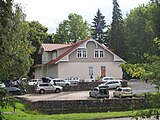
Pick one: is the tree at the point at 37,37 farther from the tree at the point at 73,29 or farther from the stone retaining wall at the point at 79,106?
the stone retaining wall at the point at 79,106

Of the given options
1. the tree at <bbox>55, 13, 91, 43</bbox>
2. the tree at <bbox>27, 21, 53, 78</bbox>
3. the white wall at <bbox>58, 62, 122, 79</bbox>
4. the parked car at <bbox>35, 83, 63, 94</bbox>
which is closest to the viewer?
the parked car at <bbox>35, 83, 63, 94</bbox>

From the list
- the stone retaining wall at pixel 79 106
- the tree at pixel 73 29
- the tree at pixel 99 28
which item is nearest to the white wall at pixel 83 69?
the stone retaining wall at pixel 79 106

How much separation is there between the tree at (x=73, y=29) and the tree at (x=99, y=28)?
365 inches

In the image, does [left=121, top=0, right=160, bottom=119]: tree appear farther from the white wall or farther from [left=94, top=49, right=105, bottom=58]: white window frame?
[left=94, top=49, right=105, bottom=58]: white window frame

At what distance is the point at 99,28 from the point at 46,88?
221ft

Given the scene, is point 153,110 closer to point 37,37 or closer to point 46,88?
point 46,88

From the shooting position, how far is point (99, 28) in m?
112

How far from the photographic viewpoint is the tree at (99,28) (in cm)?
10983

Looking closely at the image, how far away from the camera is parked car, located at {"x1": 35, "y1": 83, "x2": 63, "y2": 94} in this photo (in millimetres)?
46312

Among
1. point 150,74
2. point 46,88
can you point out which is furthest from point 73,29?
point 150,74

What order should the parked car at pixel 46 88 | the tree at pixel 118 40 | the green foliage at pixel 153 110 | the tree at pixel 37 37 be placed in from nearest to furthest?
1. the green foliage at pixel 153 110
2. the parked car at pixel 46 88
3. the tree at pixel 37 37
4. the tree at pixel 118 40

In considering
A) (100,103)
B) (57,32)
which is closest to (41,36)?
(57,32)

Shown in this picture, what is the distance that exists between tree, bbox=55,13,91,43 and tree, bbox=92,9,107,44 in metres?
9.26

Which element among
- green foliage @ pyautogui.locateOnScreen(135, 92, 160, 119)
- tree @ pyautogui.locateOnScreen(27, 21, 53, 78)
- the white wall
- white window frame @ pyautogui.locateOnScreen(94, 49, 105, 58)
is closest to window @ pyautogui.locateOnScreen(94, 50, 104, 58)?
white window frame @ pyautogui.locateOnScreen(94, 49, 105, 58)
